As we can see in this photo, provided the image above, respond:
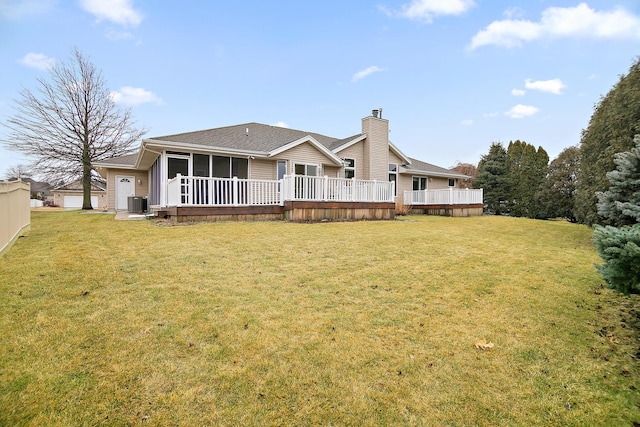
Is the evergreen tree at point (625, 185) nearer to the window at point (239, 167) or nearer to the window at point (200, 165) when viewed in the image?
the window at point (239, 167)

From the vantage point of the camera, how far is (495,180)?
87.0 ft

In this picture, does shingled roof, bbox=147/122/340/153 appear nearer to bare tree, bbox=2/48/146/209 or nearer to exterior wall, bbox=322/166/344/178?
exterior wall, bbox=322/166/344/178

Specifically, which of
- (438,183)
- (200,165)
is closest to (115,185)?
(200,165)

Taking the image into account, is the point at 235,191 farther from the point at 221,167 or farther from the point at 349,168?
the point at 349,168

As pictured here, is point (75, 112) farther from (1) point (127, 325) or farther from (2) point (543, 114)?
(2) point (543, 114)

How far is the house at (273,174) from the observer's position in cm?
1112

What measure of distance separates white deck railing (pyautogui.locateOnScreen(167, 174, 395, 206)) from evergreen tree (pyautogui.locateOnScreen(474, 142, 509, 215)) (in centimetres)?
1791

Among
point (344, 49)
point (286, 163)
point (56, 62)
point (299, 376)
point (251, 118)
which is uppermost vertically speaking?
point (56, 62)

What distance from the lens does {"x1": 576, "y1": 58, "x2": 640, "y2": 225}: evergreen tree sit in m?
7.21

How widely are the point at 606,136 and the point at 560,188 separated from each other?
1562 cm

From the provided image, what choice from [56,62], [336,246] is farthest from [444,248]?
[56,62]

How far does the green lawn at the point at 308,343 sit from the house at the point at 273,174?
5827mm

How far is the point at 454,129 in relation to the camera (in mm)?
21031

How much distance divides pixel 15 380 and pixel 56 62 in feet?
92.4
